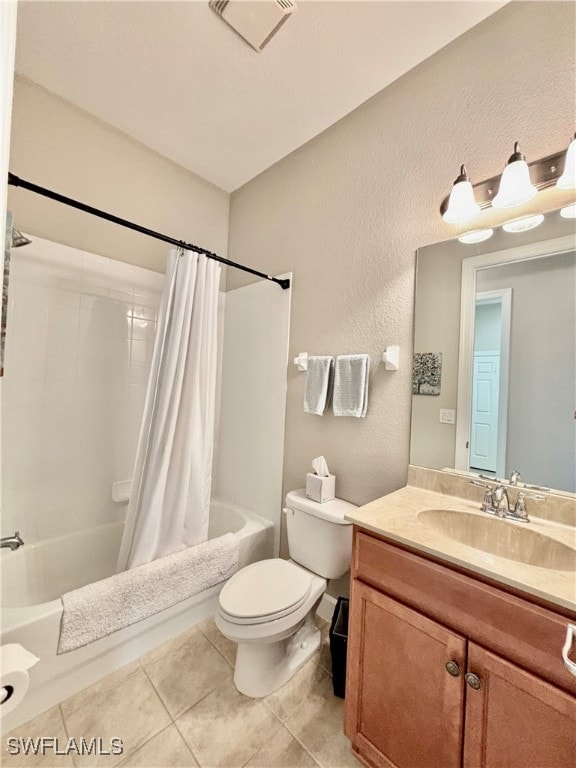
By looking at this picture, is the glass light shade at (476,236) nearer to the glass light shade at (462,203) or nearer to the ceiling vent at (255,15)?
the glass light shade at (462,203)

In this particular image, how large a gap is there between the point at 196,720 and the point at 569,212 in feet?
7.58

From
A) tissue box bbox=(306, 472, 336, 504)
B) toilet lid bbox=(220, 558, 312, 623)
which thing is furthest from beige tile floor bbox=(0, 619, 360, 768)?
tissue box bbox=(306, 472, 336, 504)

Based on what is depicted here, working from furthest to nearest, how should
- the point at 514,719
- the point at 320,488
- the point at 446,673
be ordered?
the point at 320,488
the point at 446,673
the point at 514,719

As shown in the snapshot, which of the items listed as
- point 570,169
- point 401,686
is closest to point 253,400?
point 401,686

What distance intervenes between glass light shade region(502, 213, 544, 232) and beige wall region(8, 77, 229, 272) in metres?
1.89

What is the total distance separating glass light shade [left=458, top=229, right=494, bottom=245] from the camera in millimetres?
1287

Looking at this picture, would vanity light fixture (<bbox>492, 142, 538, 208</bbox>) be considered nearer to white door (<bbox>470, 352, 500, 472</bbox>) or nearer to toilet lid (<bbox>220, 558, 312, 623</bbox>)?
white door (<bbox>470, 352, 500, 472</bbox>)

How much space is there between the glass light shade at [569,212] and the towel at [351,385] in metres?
0.88

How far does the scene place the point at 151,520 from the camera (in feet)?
5.08

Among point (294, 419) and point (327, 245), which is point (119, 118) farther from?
point (294, 419)

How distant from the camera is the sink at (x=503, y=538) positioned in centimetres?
97

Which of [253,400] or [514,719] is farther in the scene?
[253,400]

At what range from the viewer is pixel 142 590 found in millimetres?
1421

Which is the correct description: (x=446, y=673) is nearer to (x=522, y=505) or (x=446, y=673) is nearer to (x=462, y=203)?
(x=522, y=505)
